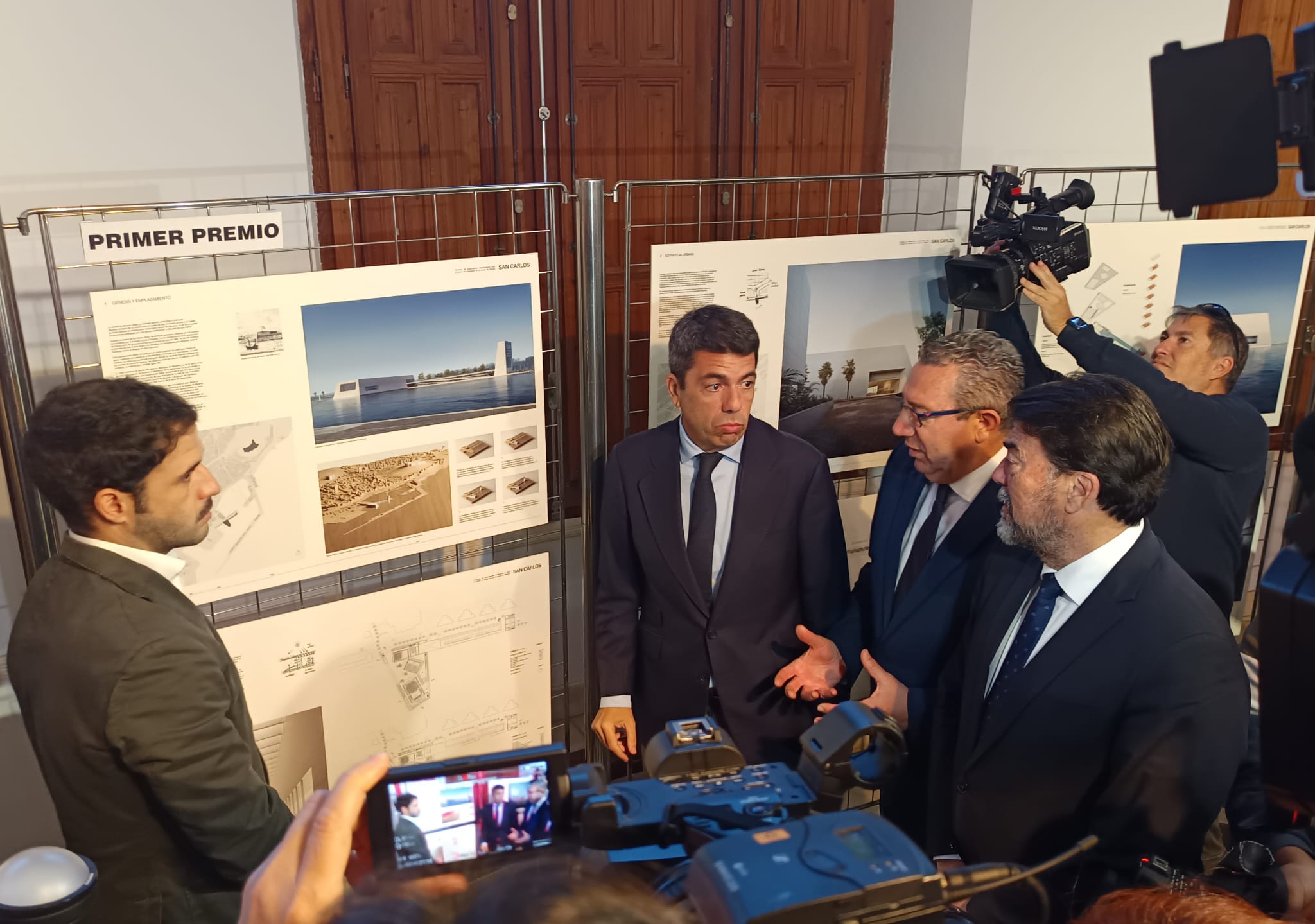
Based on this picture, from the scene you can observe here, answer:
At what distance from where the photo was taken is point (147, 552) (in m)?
1.74

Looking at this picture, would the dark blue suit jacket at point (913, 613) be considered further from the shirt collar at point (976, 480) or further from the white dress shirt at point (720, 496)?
the white dress shirt at point (720, 496)

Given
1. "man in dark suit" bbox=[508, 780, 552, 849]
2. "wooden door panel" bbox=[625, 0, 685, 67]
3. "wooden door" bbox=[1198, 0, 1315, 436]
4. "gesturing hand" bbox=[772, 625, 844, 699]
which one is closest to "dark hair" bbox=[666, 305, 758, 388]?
"gesturing hand" bbox=[772, 625, 844, 699]

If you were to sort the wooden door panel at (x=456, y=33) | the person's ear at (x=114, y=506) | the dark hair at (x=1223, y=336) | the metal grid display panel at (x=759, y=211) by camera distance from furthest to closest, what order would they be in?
the metal grid display panel at (x=759, y=211) < the wooden door panel at (x=456, y=33) < the dark hair at (x=1223, y=336) < the person's ear at (x=114, y=506)

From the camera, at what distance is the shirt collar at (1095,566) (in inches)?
67.6

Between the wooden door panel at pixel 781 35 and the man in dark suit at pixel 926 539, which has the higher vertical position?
the wooden door panel at pixel 781 35

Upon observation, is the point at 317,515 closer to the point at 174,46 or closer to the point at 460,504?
the point at 460,504

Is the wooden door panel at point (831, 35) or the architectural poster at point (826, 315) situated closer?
the architectural poster at point (826, 315)

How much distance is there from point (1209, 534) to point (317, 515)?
7.91ft

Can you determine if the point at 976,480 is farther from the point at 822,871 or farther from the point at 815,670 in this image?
the point at 822,871

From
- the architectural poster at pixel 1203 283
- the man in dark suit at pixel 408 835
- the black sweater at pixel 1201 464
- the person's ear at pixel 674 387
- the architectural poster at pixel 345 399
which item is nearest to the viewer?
the man in dark suit at pixel 408 835

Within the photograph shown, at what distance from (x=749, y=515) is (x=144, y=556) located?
135 cm

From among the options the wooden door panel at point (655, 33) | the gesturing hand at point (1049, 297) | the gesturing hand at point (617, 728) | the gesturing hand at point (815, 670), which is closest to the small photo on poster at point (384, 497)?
the gesturing hand at point (617, 728)

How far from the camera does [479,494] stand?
2.55 meters

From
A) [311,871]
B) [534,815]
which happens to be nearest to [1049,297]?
[534,815]
